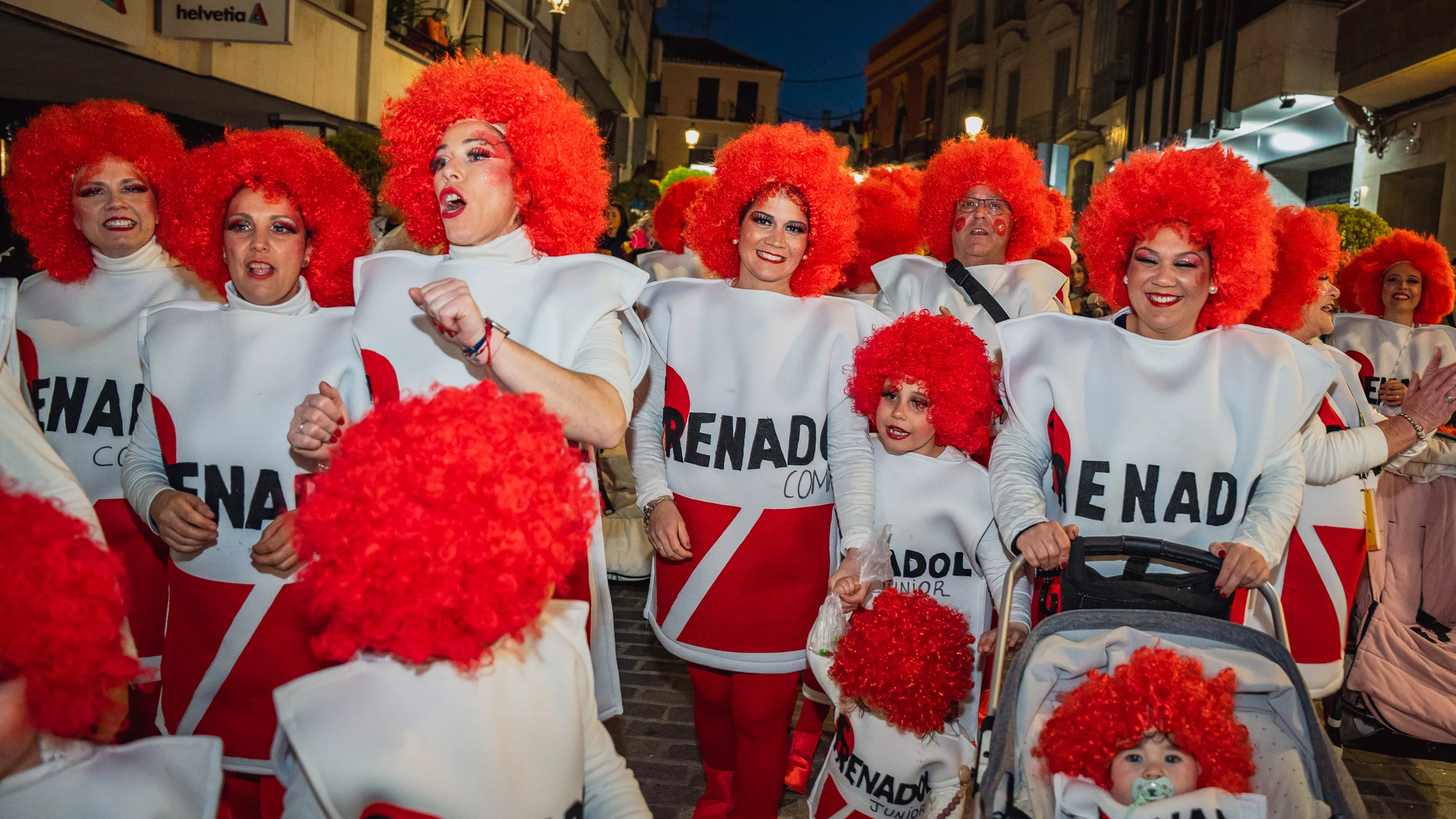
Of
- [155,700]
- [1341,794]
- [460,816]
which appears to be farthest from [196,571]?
[1341,794]

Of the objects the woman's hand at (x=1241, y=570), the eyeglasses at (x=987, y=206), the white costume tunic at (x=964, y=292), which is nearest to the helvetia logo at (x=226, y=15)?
the white costume tunic at (x=964, y=292)

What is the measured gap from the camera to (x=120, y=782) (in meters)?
1.73

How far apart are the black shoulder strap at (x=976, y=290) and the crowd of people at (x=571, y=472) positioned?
0.84 metres

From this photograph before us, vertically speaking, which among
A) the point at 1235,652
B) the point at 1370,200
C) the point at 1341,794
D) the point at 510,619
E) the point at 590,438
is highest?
the point at 1370,200

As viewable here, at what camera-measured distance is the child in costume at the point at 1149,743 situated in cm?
231

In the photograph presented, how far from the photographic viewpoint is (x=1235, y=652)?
255 centimetres

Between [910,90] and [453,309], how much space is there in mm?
53850

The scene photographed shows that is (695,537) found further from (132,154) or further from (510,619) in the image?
(132,154)

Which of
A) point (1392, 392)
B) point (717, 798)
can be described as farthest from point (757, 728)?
point (1392, 392)

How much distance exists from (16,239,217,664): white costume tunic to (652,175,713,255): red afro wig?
547 centimetres

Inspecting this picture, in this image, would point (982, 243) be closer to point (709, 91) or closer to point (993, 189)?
point (993, 189)

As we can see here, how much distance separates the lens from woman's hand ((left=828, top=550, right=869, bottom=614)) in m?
3.19

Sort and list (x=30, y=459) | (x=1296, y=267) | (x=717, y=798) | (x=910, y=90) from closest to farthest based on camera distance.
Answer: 1. (x=30, y=459)
2. (x=717, y=798)
3. (x=1296, y=267)
4. (x=910, y=90)

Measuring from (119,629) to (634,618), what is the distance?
188 inches
